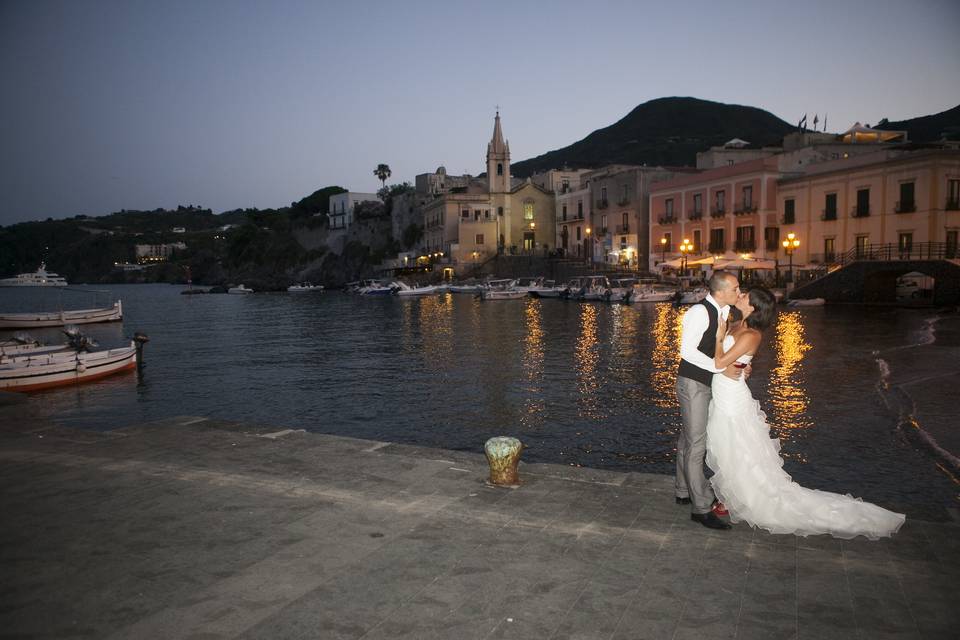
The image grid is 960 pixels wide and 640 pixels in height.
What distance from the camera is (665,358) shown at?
22609 millimetres

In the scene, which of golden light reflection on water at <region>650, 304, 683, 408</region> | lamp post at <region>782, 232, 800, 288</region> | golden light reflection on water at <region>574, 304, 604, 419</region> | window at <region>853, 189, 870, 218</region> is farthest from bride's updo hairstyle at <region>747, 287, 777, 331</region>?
window at <region>853, 189, 870, 218</region>

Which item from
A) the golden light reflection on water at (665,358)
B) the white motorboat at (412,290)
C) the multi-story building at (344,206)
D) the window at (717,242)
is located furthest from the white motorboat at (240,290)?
the golden light reflection on water at (665,358)

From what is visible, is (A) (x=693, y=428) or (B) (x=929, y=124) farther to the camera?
(B) (x=929, y=124)

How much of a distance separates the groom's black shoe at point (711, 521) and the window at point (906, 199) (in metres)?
43.9

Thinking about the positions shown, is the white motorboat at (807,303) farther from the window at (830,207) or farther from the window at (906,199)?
the window at (830,207)

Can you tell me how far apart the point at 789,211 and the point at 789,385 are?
36.8 meters

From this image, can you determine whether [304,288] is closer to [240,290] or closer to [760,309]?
[240,290]

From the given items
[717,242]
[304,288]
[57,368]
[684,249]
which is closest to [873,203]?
[717,242]

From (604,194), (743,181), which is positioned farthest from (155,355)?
(604,194)

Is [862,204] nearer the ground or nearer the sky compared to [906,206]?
nearer the sky

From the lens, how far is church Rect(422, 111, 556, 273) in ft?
282

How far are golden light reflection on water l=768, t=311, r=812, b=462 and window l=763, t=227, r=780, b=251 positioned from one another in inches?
917

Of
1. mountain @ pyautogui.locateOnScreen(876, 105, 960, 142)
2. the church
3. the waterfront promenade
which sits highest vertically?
mountain @ pyautogui.locateOnScreen(876, 105, 960, 142)

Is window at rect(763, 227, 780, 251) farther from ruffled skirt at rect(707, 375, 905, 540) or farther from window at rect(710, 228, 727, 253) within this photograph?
ruffled skirt at rect(707, 375, 905, 540)
